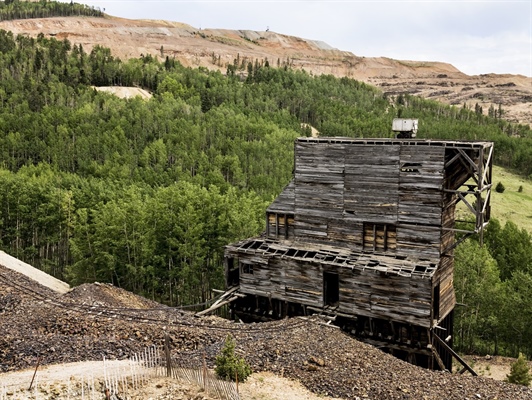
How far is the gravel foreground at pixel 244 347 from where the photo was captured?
1936 centimetres

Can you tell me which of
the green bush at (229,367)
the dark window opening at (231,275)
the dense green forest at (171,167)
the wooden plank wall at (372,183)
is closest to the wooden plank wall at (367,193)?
the wooden plank wall at (372,183)

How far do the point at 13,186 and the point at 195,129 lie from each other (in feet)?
144

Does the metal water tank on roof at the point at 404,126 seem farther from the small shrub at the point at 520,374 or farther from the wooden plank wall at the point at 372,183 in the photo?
the small shrub at the point at 520,374

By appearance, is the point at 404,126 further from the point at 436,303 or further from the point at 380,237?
the point at 436,303

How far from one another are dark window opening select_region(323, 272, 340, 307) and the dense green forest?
43.3ft

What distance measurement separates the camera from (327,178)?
103 ft

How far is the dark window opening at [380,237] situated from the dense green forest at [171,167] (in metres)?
14.6

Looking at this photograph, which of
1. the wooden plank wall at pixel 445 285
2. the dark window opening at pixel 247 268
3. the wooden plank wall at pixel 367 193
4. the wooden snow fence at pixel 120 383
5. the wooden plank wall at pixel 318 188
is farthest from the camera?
the dark window opening at pixel 247 268

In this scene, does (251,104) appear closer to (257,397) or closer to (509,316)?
(509,316)

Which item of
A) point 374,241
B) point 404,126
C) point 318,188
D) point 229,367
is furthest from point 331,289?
point 229,367

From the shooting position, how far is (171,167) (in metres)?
85.4

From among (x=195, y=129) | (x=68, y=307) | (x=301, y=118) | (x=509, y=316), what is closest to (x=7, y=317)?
(x=68, y=307)

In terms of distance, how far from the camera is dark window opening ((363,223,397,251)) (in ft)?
97.8

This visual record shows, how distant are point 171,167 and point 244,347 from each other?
217 feet
